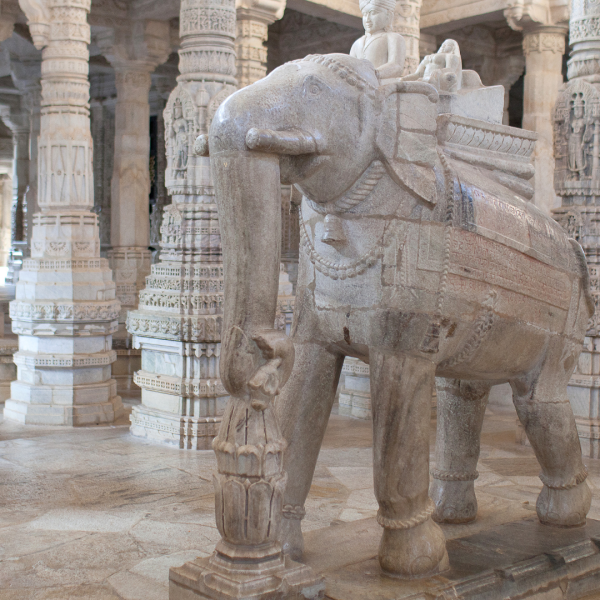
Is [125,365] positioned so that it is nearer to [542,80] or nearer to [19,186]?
[542,80]

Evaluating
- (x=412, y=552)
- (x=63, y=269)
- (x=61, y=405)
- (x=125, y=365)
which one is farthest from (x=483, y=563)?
(x=125, y=365)

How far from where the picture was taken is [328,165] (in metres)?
2.48

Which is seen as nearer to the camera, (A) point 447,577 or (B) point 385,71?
(A) point 447,577

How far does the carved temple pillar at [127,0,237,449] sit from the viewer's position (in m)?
6.12

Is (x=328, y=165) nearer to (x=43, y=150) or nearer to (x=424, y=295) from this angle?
(x=424, y=295)

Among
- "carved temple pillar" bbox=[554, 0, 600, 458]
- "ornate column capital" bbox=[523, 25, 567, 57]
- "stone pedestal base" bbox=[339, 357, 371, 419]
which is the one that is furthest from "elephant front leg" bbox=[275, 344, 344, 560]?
"ornate column capital" bbox=[523, 25, 567, 57]

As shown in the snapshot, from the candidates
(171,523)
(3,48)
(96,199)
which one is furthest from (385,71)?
(96,199)

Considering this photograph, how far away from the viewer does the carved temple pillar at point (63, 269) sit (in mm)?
6969

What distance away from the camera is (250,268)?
2369 millimetres

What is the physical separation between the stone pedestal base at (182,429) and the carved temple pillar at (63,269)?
36.9 inches

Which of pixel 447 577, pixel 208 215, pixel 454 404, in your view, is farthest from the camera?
pixel 208 215

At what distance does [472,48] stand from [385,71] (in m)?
7.90

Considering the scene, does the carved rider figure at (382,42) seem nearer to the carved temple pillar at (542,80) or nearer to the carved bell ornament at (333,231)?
the carved bell ornament at (333,231)

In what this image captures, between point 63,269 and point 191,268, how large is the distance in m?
1.40
